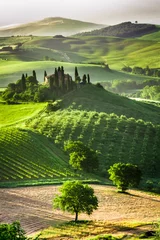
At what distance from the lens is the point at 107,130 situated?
10512 centimetres

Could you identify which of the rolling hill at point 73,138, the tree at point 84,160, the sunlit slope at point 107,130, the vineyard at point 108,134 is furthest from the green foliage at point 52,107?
the tree at point 84,160

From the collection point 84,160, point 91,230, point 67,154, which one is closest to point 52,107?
point 67,154

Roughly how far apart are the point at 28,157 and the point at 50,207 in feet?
93.8

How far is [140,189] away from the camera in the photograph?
71125 millimetres

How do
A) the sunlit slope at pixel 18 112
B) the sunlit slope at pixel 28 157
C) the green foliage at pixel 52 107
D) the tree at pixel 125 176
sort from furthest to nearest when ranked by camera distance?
1. the green foliage at pixel 52 107
2. the sunlit slope at pixel 18 112
3. the sunlit slope at pixel 28 157
4. the tree at pixel 125 176

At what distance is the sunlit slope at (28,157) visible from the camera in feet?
237

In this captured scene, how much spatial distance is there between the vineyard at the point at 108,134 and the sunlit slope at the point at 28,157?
230 inches

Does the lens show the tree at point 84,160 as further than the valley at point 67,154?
Yes

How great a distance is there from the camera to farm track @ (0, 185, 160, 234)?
155 feet

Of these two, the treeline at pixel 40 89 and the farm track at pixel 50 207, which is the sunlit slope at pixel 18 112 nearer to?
the treeline at pixel 40 89

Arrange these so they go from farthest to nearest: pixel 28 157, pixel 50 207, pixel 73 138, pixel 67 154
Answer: pixel 73 138
pixel 67 154
pixel 28 157
pixel 50 207

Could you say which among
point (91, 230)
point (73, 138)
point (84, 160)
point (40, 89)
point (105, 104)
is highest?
point (40, 89)

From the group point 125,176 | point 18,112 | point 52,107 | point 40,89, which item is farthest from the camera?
point 40,89

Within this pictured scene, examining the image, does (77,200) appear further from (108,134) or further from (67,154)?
(108,134)
